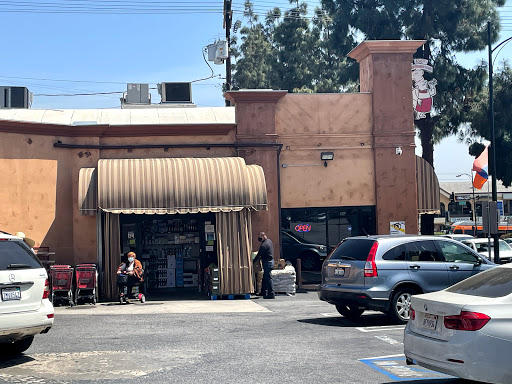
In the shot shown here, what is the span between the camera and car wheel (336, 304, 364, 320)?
14.2 metres

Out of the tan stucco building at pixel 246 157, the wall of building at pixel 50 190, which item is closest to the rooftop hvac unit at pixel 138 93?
the tan stucco building at pixel 246 157

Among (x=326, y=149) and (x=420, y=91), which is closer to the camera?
(x=326, y=149)

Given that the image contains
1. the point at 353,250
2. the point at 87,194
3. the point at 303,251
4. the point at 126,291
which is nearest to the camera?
the point at 353,250

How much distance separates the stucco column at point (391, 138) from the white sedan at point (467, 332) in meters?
13.4

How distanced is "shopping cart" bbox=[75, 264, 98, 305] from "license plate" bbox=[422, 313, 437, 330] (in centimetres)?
1169

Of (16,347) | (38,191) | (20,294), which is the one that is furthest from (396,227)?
(20,294)

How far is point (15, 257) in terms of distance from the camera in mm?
9594

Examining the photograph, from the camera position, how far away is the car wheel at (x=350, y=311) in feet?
46.5

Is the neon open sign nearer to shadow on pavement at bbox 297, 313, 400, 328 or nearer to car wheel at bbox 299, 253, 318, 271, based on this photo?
car wheel at bbox 299, 253, 318, 271

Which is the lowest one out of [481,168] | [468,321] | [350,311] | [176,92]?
[350,311]

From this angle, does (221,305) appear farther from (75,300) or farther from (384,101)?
(384,101)

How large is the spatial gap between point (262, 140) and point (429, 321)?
13470mm

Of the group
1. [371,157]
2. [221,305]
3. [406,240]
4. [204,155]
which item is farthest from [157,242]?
[406,240]

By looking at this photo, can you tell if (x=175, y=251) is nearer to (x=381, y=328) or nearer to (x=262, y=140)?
(x=262, y=140)
